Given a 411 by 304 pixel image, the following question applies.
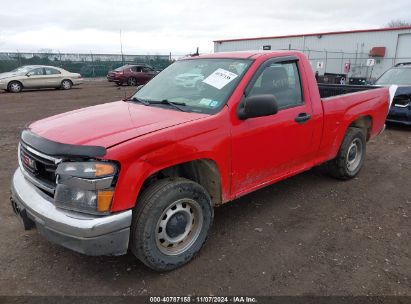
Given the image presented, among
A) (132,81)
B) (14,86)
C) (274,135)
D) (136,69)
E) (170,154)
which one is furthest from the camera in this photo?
(136,69)

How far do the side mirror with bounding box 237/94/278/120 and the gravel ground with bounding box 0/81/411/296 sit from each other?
1316 mm

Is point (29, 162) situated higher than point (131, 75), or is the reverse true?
point (29, 162)

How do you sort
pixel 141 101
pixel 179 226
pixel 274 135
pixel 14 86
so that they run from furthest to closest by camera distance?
1. pixel 14 86
2. pixel 141 101
3. pixel 274 135
4. pixel 179 226

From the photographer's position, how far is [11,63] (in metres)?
28.0

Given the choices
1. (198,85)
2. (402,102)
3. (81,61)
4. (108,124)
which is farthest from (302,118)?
(81,61)

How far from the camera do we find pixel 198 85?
12.6 feet

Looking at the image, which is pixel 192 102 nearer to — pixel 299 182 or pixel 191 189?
pixel 191 189

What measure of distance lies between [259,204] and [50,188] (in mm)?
2602

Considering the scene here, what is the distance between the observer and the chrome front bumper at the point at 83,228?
2633 mm

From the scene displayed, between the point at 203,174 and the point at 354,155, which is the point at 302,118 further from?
the point at 354,155

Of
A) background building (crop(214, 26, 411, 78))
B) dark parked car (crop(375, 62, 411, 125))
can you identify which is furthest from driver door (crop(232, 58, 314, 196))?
background building (crop(214, 26, 411, 78))

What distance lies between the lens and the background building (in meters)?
23.9

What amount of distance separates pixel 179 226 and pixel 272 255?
0.95 metres

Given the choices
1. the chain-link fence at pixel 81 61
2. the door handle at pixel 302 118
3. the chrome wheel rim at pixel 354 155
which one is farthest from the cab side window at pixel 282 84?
the chain-link fence at pixel 81 61
